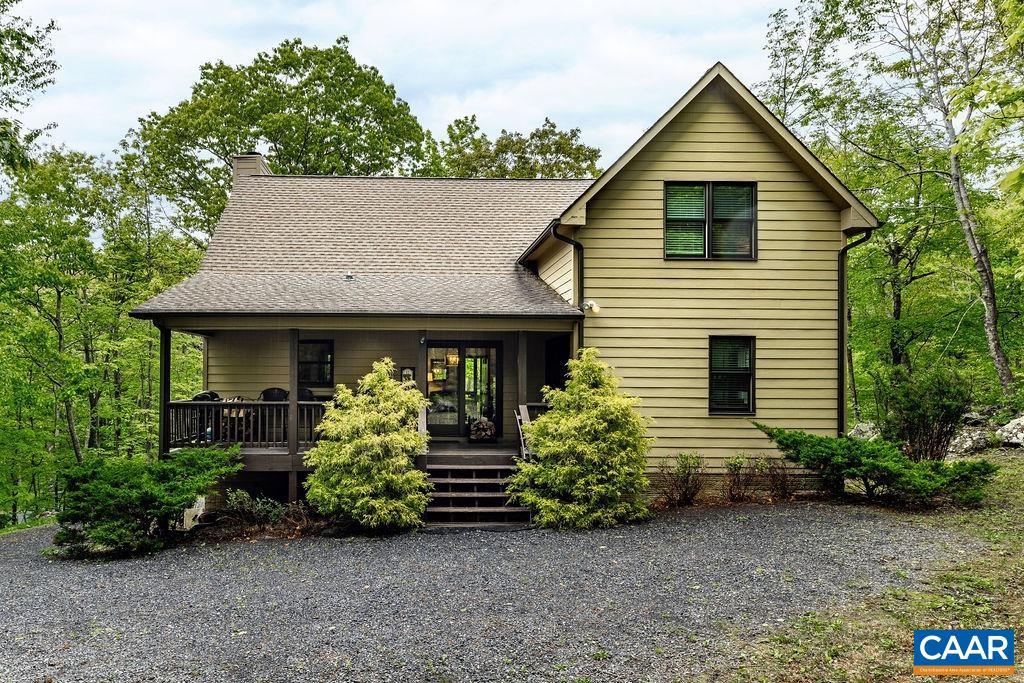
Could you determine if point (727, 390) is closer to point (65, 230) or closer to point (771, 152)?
point (771, 152)

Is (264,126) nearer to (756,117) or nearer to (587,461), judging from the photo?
(756,117)

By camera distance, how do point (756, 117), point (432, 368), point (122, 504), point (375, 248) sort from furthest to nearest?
point (375, 248)
point (432, 368)
point (756, 117)
point (122, 504)

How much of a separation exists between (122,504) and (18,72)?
7622 mm

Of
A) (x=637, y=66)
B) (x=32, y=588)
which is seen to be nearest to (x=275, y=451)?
(x=32, y=588)

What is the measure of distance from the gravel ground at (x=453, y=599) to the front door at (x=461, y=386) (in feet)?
13.4

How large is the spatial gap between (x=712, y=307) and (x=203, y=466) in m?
8.34

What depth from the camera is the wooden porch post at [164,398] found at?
10047 millimetres

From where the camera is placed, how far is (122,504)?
7.97 meters

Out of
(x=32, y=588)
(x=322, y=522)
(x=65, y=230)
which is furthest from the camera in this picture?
(x=65, y=230)

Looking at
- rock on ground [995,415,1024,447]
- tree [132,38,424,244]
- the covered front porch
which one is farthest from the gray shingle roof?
tree [132,38,424,244]

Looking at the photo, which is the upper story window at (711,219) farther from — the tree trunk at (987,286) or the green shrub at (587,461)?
the tree trunk at (987,286)

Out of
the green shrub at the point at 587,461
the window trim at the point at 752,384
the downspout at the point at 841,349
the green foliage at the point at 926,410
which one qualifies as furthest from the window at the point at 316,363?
the green foliage at the point at 926,410

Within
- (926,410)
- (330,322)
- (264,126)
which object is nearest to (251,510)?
(330,322)

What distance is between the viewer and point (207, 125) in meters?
23.8
